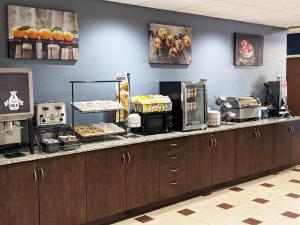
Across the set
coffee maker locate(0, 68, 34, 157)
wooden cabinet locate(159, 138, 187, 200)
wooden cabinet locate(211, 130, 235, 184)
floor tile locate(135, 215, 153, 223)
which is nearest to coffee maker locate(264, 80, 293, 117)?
wooden cabinet locate(211, 130, 235, 184)

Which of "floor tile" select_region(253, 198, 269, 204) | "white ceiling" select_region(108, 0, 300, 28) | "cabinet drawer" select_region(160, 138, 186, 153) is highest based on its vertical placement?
"white ceiling" select_region(108, 0, 300, 28)

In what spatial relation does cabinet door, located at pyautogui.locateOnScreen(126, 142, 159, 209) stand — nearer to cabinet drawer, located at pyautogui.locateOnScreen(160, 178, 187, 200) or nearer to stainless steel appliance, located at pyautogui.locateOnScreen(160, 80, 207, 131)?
cabinet drawer, located at pyautogui.locateOnScreen(160, 178, 187, 200)

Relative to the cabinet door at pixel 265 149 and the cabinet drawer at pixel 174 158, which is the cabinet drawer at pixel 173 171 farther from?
the cabinet door at pixel 265 149

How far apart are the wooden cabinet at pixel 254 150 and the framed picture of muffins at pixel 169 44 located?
52.8 inches

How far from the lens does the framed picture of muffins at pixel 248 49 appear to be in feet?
18.6

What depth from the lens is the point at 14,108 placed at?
300 cm

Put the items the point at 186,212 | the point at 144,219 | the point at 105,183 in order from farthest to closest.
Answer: the point at 186,212, the point at 144,219, the point at 105,183

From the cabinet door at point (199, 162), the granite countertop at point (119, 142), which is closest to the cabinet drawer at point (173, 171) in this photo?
the cabinet door at point (199, 162)

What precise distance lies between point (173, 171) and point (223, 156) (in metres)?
0.92

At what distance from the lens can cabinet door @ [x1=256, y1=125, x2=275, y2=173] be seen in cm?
514

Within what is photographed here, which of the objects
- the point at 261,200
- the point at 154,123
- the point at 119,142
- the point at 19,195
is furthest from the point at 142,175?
the point at 261,200

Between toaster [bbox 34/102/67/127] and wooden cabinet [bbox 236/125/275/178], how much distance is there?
2547 millimetres

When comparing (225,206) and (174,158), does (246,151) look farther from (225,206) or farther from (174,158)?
(174,158)

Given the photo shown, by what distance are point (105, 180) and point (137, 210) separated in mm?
650
